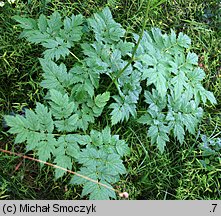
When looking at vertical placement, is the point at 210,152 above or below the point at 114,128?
below

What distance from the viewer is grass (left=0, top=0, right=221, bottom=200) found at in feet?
6.83

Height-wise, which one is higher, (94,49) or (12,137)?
(94,49)

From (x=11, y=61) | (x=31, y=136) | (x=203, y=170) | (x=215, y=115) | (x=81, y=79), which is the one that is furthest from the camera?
(x=215, y=115)

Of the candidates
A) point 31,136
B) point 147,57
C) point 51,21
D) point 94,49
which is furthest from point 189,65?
point 31,136

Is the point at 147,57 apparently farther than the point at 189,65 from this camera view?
No

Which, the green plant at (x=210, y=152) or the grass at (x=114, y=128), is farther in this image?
the green plant at (x=210, y=152)

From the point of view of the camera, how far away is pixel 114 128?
2275 mm

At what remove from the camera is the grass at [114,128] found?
6.83 feet

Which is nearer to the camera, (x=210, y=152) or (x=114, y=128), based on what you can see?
(x=114, y=128)

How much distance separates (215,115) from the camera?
2596 millimetres

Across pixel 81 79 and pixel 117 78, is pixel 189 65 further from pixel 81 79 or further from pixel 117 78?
pixel 81 79

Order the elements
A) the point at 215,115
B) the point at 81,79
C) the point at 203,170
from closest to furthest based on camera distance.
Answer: the point at 81,79, the point at 203,170, the point at 215,115

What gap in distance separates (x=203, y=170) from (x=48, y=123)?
1.13 meters

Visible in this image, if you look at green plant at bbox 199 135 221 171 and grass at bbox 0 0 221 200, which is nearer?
grass at bbox 0 0 221 200
